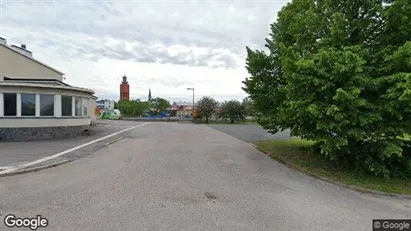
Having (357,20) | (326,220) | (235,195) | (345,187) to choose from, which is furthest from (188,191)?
(357,20)

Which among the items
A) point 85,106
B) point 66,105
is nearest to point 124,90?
point 85,106

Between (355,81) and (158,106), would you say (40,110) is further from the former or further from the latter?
(158,106)

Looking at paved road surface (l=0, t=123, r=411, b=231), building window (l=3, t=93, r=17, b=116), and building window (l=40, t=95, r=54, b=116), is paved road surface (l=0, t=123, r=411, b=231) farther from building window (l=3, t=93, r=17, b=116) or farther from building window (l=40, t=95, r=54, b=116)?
building window (l=3, t=93, r=17, b=116)

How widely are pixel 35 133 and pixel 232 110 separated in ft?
117

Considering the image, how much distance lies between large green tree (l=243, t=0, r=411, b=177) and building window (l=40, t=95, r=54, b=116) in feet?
46.3

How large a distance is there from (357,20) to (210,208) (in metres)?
7.41

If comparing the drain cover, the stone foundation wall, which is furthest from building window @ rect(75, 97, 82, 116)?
the drain cover

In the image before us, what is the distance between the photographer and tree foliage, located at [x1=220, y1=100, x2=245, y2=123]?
48.3 metres

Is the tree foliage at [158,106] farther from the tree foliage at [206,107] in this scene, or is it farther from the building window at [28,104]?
the building window at [28,104]

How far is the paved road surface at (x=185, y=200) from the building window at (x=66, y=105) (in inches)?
371

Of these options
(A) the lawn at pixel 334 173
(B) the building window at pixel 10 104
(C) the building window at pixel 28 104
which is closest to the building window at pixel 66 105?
(C) the building window at pixel 28 104

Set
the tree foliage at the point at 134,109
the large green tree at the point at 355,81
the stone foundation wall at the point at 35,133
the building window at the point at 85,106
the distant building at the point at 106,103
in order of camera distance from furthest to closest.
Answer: the distant building at the point at 106,103 < the tree foliage at the point at 134,109 < the building window at the point at 85,106 < the stone foundation wall at the point at 35,133 < the large green tree at the point at 355,81

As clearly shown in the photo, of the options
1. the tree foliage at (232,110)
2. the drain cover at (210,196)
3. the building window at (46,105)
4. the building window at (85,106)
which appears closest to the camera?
the drain cover at (210,196)

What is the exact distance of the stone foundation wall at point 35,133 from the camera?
1527cm
